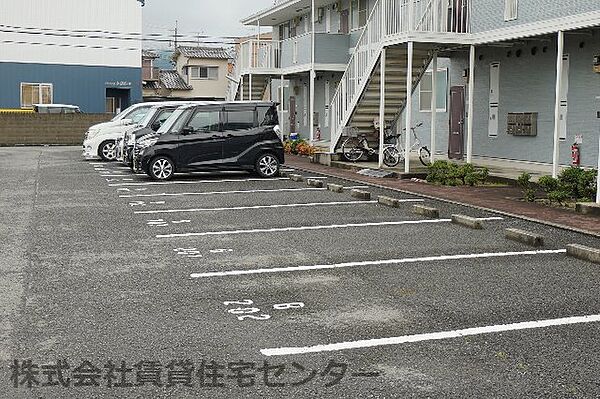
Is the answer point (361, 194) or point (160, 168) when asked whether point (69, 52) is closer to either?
point (160, 168)

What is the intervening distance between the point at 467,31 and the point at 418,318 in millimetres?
12639

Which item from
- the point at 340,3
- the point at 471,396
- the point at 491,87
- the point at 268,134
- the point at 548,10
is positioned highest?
the point at 340,3

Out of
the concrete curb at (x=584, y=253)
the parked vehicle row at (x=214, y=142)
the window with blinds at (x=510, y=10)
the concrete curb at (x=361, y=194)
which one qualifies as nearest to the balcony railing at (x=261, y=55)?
the parked vehicle row at (x=214, y=142)

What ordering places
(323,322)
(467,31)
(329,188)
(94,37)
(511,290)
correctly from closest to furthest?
(323,322) → (511,290) → (329,188) → (467,31) → (94,37)

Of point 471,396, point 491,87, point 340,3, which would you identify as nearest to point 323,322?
point 471,396

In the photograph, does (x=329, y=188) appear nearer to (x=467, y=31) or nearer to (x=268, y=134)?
(x=268, y=134)

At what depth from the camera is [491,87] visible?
19234mm

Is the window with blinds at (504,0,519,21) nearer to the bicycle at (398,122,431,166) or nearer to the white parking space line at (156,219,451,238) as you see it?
the bicycle at (398,122,431,166)

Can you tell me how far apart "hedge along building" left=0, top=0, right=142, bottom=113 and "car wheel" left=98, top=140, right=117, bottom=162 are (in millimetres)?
18908

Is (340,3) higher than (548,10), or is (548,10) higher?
(340,3)

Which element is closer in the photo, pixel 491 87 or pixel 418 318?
pixel 418 318

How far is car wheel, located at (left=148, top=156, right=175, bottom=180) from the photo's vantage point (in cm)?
1680

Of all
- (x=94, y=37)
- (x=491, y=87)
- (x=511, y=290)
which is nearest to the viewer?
(x=511, y=290)

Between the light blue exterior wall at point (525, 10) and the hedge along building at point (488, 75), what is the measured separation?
20 millimetres
